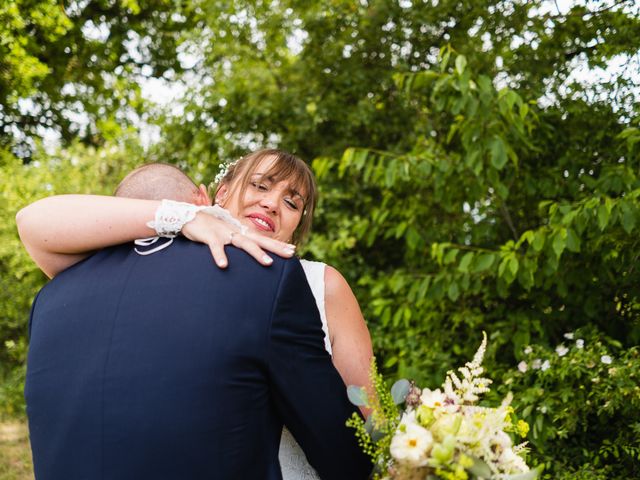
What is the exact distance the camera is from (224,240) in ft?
4.91

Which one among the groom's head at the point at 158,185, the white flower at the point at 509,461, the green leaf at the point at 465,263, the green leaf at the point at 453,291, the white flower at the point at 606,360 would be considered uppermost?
the groom's head at the point at 158,185

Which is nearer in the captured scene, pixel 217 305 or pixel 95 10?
pixel 217 305

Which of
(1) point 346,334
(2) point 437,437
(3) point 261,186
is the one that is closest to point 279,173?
(3) point 261,186

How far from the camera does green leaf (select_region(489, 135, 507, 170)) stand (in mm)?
3518

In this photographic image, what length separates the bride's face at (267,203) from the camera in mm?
2531

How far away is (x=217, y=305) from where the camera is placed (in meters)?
1.40

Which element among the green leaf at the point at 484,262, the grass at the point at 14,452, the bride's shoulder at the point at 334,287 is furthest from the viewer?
the grass at the point at 14,452

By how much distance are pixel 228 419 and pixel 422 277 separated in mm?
2973

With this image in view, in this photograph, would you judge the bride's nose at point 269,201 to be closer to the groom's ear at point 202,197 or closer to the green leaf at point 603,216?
the groom's ear at point 202,197

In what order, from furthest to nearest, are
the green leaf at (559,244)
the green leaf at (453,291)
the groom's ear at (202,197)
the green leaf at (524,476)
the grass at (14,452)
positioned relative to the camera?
the grass at (14,452) < the green leaf at (453,291) < the green leaf at (559,244) < the groom's ear at (202,197) < the green leaf at (524,476)

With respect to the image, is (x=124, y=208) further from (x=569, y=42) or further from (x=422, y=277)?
(x=569, y=42)

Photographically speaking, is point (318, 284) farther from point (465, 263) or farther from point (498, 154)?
point (498, 154)

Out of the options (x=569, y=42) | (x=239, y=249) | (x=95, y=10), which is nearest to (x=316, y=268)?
(x=239, y=249)

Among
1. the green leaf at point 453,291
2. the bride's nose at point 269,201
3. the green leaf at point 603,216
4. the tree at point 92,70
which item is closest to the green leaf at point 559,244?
the green leaf at point 603,216
